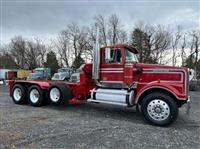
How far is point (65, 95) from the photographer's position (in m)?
9.25

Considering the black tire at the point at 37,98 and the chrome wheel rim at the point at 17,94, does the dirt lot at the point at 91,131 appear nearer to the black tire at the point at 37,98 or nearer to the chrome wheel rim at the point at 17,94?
the black tire at the point at 37,98

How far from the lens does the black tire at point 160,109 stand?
7.05 m

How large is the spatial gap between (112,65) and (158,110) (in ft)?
7.60

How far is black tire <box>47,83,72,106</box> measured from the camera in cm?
924

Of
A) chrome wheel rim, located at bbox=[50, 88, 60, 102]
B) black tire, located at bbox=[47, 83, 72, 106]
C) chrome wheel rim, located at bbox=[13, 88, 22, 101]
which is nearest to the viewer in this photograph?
black tire, located at bbox=[47, 83, 72, 106]

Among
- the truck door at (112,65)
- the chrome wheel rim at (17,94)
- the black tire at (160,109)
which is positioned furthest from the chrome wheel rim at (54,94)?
the black tire at (160,109)

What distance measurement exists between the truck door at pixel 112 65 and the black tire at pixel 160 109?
141cm

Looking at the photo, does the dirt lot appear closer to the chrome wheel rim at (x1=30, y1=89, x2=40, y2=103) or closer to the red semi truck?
the red semi truck

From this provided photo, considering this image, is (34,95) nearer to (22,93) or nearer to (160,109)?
(22,93)

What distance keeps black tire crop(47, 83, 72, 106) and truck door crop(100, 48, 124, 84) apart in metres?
1.45

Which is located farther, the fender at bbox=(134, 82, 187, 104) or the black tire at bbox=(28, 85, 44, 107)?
the black tire at bbox=(28, 85, 44, 107)

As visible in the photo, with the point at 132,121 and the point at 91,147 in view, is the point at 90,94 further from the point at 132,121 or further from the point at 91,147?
the point at 91,147

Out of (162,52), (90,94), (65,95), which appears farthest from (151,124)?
(162,52)

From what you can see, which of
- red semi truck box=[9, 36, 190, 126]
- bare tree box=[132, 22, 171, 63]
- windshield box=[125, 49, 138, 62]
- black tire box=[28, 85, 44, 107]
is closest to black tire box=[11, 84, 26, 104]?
red semi truck box=[9, 36, 190, 126]
